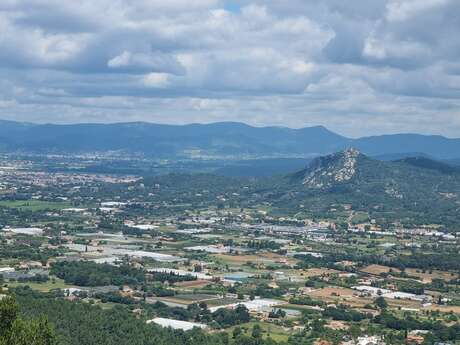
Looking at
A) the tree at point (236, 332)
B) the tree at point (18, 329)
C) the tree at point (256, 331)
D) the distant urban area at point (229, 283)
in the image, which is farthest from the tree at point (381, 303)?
the tree at point (18, 329)

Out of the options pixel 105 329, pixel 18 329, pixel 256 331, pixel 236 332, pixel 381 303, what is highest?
pixel 18 329

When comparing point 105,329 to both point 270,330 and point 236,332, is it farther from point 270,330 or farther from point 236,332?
point 270,330

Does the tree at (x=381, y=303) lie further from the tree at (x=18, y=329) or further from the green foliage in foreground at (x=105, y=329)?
the tree at (x=18, y=329)

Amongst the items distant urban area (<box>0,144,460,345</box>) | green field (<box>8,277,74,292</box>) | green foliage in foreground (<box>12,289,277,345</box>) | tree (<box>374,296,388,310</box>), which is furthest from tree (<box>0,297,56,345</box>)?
tree (<box>374,296,388,310</box>)

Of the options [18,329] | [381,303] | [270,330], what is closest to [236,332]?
[270,330]

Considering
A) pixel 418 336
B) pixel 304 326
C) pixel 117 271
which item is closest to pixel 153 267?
pixel 117 271

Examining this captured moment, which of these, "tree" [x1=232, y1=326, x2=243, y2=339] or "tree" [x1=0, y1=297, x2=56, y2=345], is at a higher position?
"tree" [x1=0, y1=297, x2=56, y2=345]

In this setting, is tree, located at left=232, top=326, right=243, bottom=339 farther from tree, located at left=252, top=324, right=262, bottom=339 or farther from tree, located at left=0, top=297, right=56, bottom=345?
tree, located at left=0, top=297, right=56, bottom=345

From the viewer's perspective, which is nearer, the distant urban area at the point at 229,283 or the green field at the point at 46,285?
the distant urban area at the point at 229,283

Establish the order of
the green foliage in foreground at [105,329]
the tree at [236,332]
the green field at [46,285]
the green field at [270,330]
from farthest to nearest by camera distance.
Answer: the green field at [46,285] < the green field at [270,330] < the tree at [236,332] < the green foliage in foreground at [105,329]
